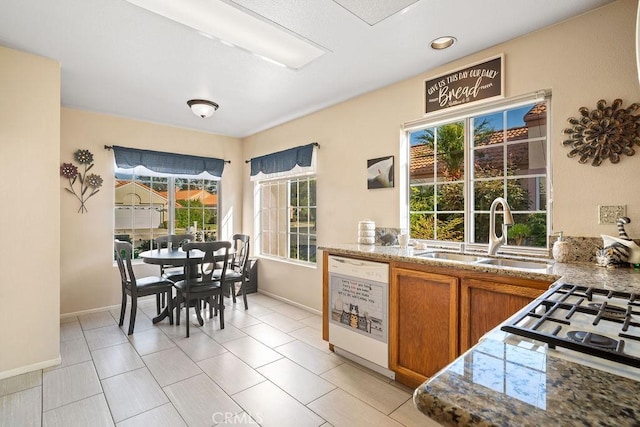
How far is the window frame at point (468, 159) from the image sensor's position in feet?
7.11

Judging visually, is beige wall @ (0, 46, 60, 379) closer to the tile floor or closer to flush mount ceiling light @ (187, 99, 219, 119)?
the tile floor

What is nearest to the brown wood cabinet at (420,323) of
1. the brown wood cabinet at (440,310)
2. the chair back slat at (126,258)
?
the brown wood cabinet at (440,310)

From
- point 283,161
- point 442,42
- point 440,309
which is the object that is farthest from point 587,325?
point 283,161

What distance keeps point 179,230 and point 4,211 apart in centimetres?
243

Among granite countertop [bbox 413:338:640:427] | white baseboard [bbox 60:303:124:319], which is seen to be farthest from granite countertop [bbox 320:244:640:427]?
white baseboard [bbox 60:303:124:319]

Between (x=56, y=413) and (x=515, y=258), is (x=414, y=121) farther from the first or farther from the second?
(x=56, y=413)

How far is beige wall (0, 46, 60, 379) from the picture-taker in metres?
2.41

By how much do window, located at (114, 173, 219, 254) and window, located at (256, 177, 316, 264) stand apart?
0.85 m

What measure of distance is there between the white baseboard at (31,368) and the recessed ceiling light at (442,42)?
398cm

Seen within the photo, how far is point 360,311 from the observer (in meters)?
2.55

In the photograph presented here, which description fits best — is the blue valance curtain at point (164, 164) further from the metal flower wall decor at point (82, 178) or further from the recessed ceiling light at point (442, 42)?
the recessed ceiling light at point (442, 42)

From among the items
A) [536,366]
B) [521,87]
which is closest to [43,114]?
[536,366]

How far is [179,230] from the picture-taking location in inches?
189

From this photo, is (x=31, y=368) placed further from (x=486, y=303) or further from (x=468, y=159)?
(x=468, y=159)
